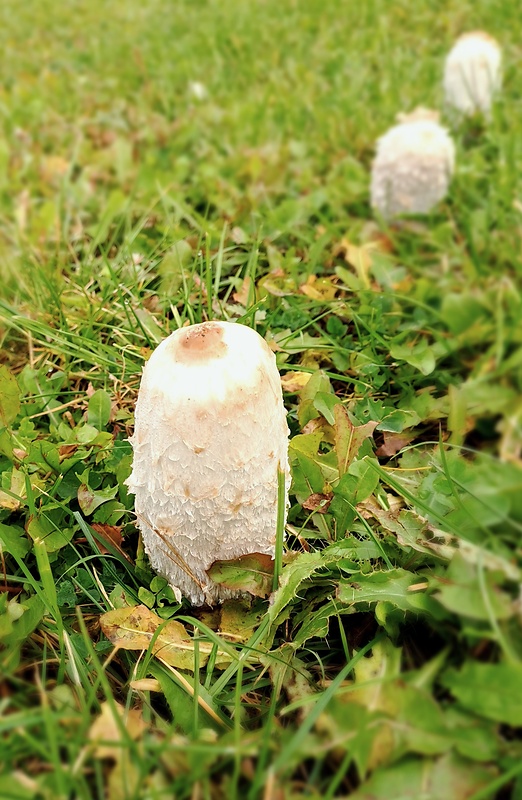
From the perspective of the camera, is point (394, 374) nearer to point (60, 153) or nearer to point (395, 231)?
point (395, 231)

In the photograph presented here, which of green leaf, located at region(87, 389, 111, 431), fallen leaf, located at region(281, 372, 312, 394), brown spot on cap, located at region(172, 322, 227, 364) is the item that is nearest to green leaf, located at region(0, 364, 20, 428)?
green leaf, located at region(87, 389, 111, 431)

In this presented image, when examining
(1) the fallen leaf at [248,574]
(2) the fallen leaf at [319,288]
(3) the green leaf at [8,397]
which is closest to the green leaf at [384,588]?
(1) the fallen leaf at [248,574]

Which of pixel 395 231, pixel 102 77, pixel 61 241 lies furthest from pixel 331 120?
pixel 102 77

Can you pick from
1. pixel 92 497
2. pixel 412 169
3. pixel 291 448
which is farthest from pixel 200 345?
pixel 412 169

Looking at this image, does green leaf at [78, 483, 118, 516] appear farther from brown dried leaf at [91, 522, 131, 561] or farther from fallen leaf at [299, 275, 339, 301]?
fallen leaf at [299, 275, 339, 301]

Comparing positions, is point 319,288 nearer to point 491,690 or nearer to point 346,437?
point 346,437

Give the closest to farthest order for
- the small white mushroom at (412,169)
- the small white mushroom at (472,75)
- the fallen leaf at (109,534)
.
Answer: the fallen leaf at (109,534) < the small white mushroom at (412,169) < the small white mushroom at (472,75)

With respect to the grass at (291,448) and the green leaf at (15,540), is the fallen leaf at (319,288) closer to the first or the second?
the grass at (291,448)
